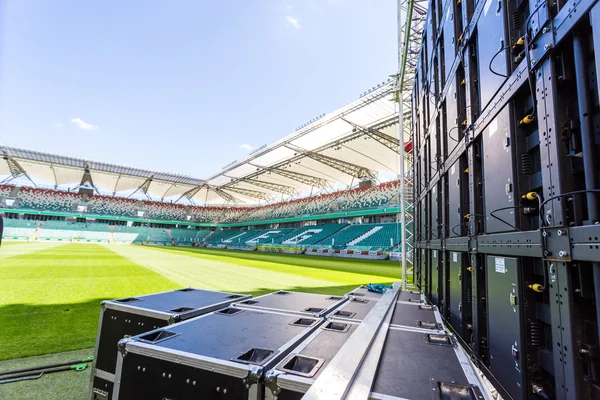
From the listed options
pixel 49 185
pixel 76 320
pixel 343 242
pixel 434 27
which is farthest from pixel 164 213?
pixel 434 27

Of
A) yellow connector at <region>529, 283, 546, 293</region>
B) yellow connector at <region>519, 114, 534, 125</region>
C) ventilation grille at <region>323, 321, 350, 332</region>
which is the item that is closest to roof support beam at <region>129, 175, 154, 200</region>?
ventilation grille at <region>323, 321, 350, 332</region>

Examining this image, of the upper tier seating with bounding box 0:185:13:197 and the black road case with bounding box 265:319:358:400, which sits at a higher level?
the upper tier seating with bounding box 0:185:13:197

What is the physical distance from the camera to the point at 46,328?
15.5 ft

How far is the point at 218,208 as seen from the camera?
59.0 metres

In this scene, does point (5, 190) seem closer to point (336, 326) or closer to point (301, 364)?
point (336, 326)

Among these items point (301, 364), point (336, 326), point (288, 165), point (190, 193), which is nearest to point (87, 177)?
point (190, 193)

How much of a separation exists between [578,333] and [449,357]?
0.71m

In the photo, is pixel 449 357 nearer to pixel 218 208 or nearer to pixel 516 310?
pixel 516 310

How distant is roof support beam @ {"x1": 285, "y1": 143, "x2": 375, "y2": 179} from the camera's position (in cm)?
2875

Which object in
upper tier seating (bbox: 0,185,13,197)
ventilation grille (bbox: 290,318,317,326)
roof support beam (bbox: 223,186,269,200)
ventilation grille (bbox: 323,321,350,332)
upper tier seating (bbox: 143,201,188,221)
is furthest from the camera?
upper tier seating (bbox: 143,201,188,221)

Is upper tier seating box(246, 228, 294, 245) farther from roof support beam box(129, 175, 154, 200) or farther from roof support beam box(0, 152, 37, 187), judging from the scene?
roof support beam box(0, 152, 37, 187)

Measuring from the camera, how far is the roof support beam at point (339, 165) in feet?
94.3

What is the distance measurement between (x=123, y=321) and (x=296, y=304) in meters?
1.74

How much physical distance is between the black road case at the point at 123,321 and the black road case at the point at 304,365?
132 cm
